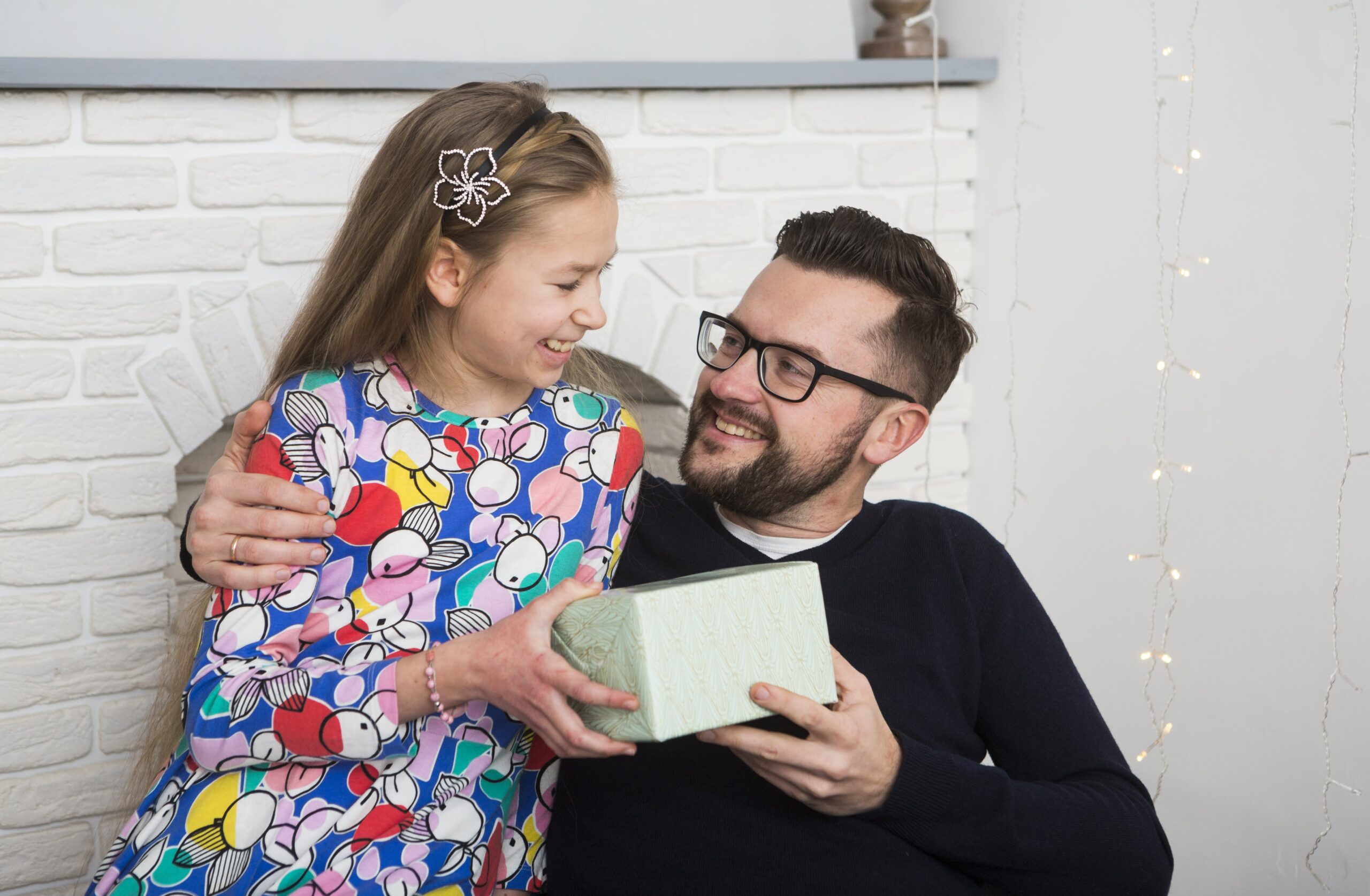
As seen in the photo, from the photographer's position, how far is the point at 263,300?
197cm

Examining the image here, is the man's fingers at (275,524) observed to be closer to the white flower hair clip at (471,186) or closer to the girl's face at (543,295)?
the girl's face at (543,295)

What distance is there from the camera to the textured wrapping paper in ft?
3.77

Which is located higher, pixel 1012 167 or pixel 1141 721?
pixel 1012 167

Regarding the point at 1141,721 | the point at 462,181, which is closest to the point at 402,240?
the point at 462,181

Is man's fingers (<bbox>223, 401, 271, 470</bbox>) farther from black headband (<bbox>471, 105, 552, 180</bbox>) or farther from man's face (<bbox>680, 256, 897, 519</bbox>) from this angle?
man's face (<bbox>680, 256, 897, 519</bbox>)

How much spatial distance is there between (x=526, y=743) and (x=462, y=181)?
2.31 ft

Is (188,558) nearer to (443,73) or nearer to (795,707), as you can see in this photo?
(795,707)

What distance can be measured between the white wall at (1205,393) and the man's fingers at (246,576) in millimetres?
1576

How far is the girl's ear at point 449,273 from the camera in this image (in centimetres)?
146

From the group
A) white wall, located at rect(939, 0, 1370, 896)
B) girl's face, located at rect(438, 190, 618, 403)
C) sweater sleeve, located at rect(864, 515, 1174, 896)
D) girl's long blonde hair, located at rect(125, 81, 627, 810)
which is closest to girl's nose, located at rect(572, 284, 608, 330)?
girl's face, located at rect(438, 190, 618, 403)

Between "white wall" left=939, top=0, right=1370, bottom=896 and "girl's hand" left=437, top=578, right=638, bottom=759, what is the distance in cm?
131

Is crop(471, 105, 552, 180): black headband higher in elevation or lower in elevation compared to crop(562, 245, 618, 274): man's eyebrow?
higher

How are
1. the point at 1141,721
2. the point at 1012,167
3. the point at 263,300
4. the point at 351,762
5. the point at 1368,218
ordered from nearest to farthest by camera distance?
the point at 351,762
the point at 1368,218
the point at 263,300
the point at 1141,721
the point at 1012,167

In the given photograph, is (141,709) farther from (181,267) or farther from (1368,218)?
(1368,218)
